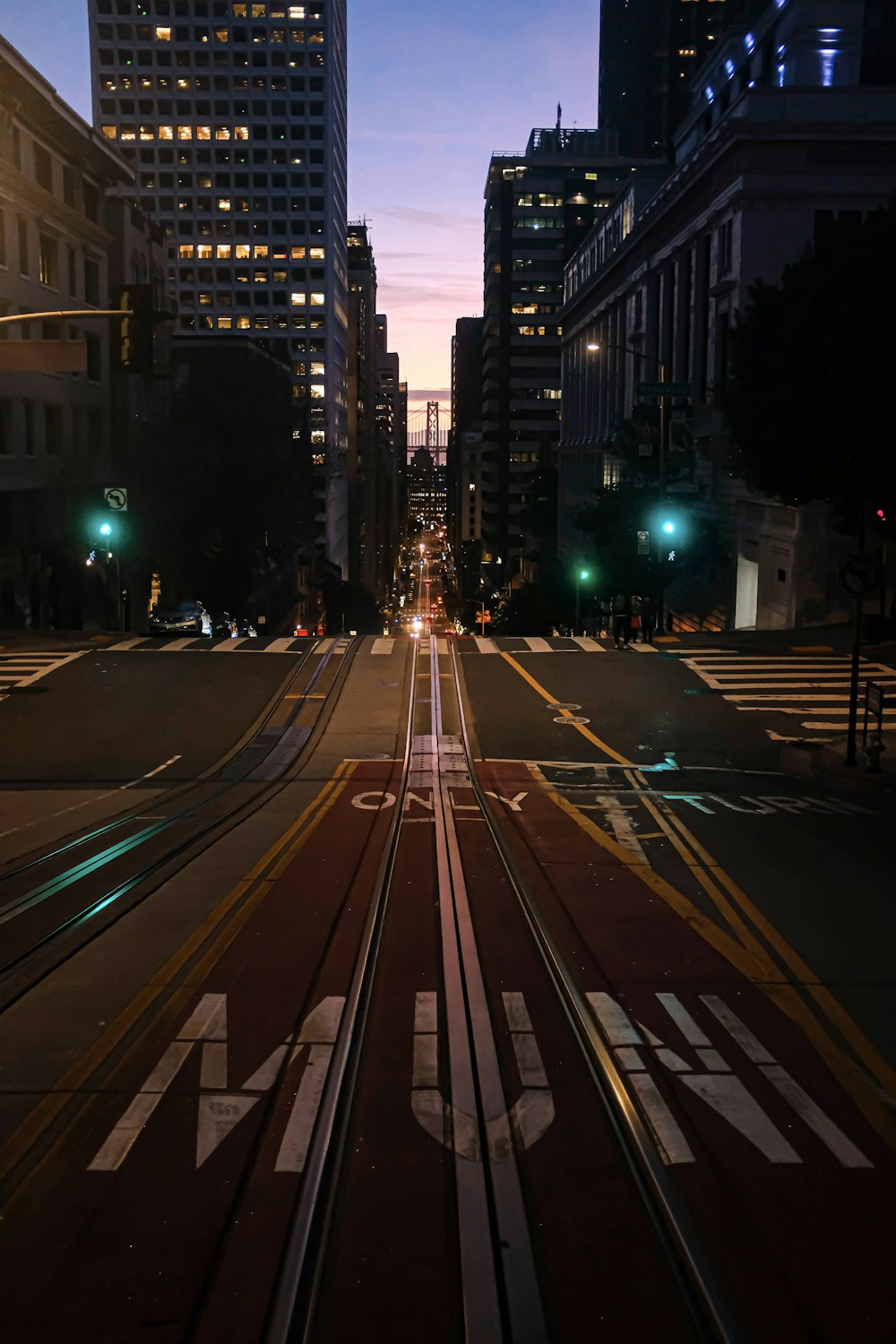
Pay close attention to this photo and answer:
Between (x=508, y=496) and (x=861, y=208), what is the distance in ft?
373

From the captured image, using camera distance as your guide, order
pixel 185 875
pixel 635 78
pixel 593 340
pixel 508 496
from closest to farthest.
A: pixel 185 875 → pixel 593 340 → pixel 508 496 → pixel 635 78

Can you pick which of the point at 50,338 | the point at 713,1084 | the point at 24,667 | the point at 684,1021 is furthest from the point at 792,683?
the point at 50,338

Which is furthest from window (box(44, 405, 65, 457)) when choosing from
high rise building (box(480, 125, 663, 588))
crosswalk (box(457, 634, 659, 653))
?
high rise building (box(480, 125, 663, 588))

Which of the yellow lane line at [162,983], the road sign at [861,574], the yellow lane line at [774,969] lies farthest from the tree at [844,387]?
the yellow lane line at [162,983]

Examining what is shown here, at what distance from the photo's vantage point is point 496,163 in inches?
6437

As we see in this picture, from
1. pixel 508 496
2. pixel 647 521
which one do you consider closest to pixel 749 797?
pixel 647 521

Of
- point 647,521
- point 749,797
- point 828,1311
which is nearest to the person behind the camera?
point 828,1311

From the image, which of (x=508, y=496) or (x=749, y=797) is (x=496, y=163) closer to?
(x=508, y=496)

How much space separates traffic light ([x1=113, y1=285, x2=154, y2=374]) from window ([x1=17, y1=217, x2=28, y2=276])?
2935 cm

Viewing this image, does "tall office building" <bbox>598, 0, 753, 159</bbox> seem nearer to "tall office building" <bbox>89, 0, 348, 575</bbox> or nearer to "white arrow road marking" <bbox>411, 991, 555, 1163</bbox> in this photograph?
"tall office building" <bbox>89, 0, 348, 575</bbox>

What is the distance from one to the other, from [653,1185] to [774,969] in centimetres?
391

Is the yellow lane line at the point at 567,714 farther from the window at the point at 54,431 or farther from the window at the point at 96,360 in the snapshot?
the window at the point at 96,360

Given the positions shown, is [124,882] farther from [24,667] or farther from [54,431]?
[54,431]

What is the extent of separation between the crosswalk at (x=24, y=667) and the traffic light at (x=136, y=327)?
36.2 feet
